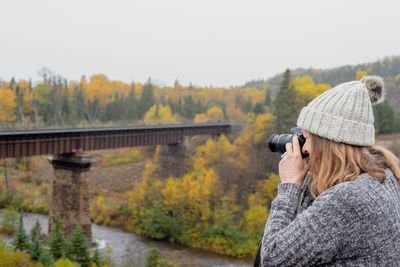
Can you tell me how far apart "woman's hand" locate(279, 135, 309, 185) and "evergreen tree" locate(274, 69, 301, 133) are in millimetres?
24827

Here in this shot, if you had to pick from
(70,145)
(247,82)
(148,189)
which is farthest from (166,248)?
(247,82)

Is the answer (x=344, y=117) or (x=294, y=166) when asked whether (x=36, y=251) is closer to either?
(x=294, y=166)

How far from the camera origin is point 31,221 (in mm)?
26938

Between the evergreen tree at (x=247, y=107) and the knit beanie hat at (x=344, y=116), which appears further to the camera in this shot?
the evergreen tree at (x=247, y=107)

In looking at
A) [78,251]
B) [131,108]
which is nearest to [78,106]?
[131,108]

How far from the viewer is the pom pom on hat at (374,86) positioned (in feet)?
7.41

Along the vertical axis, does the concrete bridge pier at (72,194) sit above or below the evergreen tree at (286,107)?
below

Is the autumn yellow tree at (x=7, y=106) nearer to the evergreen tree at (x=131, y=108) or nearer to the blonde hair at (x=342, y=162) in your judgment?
the evergreen tree at (x=131, y=108)

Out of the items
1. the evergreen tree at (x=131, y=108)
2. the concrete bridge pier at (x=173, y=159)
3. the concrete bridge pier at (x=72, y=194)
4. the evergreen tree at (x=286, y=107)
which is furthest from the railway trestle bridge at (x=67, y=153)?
the evergreen tree at (x=131, y=108)

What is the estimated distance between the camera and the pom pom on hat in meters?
2.26

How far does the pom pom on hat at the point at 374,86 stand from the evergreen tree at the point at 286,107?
80.2ft

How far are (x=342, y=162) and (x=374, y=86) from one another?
2.61 ft

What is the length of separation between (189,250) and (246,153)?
10.2 metres

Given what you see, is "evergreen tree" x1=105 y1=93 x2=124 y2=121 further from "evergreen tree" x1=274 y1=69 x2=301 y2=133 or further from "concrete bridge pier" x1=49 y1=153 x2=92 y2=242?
"concrete bridge pier" x1=49 y1=153 x2=92 y2=242
